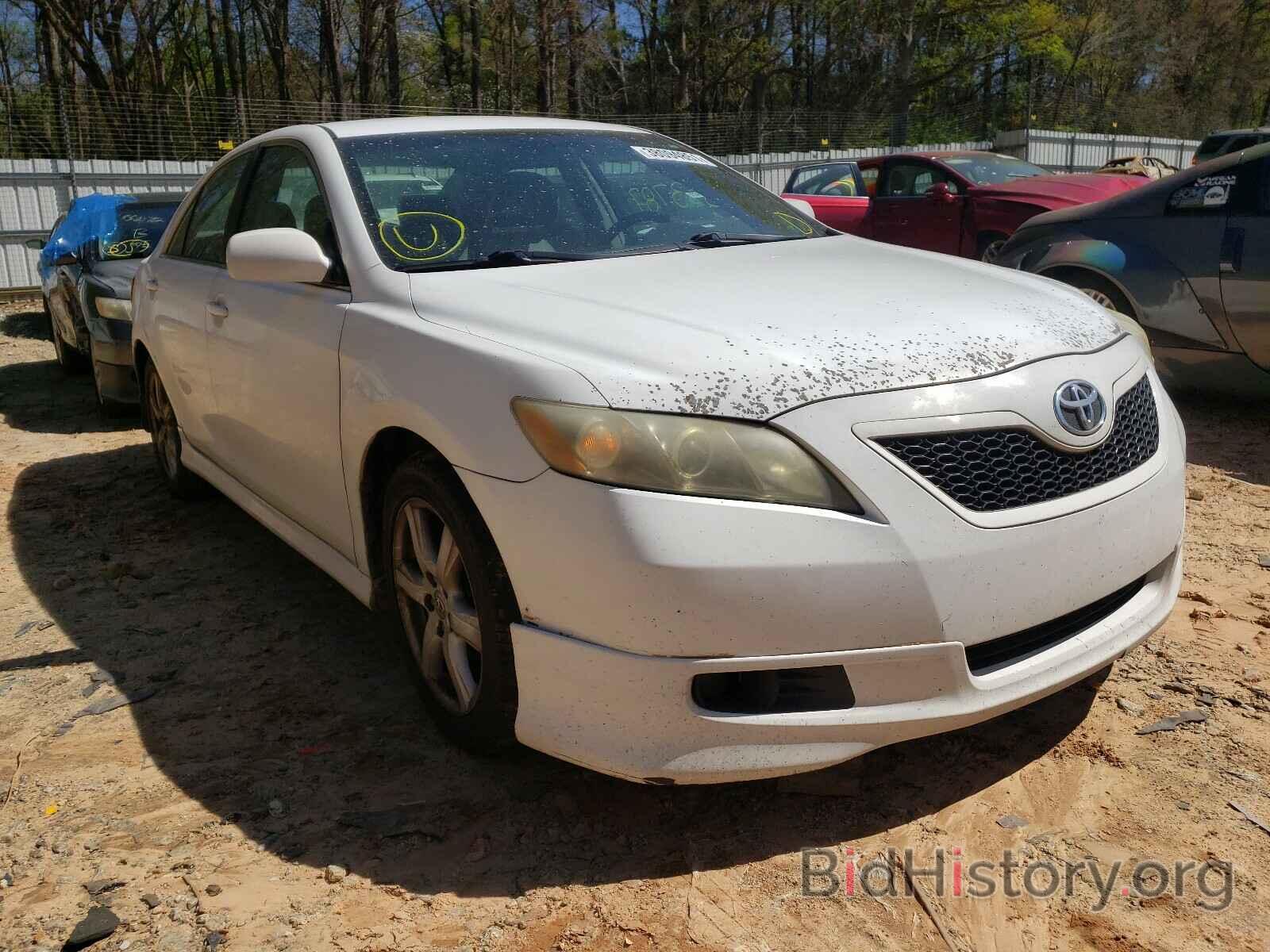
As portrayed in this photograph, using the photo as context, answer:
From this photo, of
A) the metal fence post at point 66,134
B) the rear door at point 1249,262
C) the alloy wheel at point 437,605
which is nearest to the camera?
the alloy wheel at point 437,605

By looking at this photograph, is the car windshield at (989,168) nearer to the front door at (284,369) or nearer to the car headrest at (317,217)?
the front door at (284,369)

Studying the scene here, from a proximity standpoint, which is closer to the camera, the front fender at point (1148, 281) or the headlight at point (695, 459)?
the headlight at point (695, 459)

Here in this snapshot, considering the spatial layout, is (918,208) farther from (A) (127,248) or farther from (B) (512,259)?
(B) (512,259)

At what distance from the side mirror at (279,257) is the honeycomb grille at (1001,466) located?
1705 millimetres

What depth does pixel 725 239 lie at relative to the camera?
137 inches

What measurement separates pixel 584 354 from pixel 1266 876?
1.76m

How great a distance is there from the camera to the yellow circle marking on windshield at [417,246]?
10.0 ft

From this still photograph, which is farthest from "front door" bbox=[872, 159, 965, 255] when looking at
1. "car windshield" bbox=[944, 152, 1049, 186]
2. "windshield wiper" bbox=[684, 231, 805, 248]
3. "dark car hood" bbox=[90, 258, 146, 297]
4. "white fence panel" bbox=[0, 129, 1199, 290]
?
"windshield wiper" bbox=[684, 231, 805, 248]

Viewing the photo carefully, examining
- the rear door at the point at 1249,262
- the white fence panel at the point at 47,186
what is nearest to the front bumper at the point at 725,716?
the rear door at the point at 1249,262

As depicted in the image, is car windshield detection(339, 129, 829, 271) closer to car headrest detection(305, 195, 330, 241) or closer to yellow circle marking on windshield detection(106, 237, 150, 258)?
car headrest detection(305, 195, 330, 241)

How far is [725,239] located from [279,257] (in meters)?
1.34

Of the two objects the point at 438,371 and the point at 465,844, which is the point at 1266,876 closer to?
the point at 465,844

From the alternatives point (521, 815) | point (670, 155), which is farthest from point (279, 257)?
point (521, 815)

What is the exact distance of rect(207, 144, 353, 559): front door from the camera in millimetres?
3111
